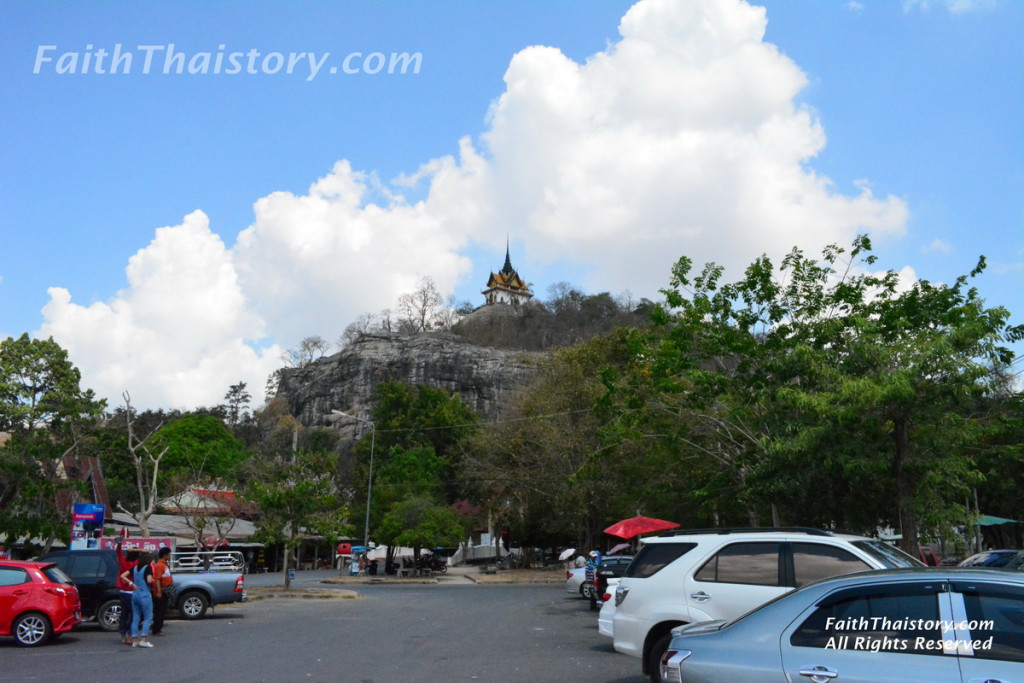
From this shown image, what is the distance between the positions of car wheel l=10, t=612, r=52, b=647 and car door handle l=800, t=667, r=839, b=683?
40.0ft

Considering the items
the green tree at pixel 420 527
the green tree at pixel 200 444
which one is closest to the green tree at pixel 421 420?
the green tree at pixel 200 444

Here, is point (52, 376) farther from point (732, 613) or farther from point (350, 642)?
point (732, 613)

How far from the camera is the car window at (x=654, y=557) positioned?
355 inches

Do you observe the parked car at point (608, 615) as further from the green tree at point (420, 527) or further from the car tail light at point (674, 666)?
the green tree at point (420, 527)

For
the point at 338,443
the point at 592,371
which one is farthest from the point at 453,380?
the point at 592,371

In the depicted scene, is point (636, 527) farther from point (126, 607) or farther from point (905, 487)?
point (126, 607)

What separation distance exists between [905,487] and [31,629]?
52.1 ft

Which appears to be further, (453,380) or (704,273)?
(453,380)

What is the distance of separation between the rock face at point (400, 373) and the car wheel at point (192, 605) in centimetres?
6991

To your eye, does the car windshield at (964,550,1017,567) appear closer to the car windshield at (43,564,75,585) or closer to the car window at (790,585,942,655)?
the car window at (790,585,942,655)

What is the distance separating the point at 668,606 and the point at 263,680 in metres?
4.85

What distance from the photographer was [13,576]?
12711 millimetres

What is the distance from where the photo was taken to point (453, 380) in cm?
9444

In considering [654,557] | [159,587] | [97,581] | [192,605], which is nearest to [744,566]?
[654,557]
